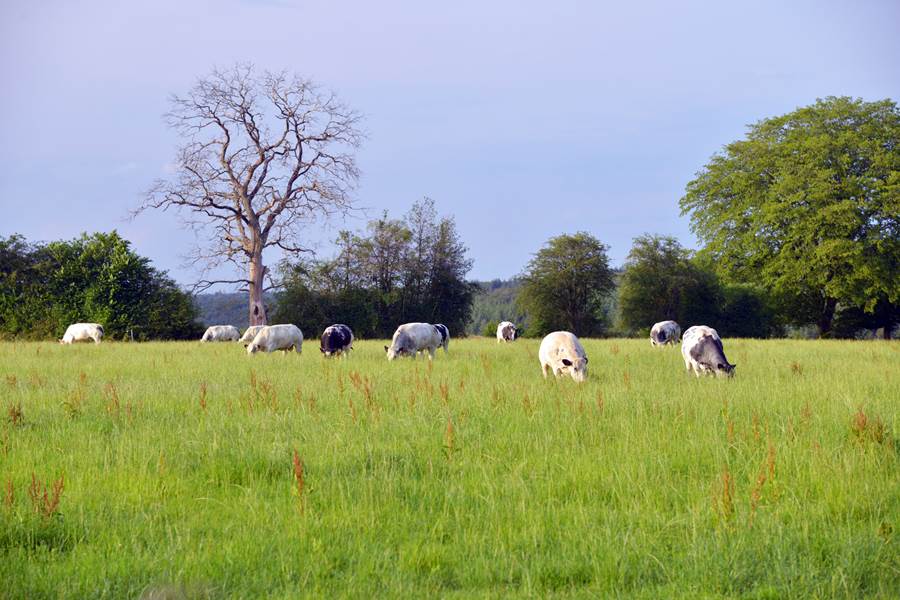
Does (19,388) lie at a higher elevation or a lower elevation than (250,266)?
lower

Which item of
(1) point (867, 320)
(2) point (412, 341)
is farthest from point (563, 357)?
(1) point (867, 320)

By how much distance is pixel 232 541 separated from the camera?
439 cm

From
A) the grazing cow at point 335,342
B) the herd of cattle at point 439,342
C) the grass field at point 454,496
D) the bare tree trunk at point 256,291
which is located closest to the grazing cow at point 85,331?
the herd of cattle at point 439,342

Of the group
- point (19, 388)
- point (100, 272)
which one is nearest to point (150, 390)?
point (19, 388)

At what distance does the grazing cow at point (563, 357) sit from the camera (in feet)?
39.1

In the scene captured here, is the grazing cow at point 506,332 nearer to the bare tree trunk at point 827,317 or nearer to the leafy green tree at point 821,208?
the leafy green tree at point 821,208

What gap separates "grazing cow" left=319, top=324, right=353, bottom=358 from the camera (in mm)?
19188

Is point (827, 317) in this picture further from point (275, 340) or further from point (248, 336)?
point (275, 340)

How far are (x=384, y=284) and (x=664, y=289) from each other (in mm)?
19038

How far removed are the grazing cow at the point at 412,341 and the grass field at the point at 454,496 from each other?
26.9ft

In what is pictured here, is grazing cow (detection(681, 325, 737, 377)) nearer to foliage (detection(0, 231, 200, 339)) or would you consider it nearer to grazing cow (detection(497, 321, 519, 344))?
grazing cow (detection(497, 321, 519, 344))

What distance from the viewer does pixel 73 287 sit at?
32.5 meters

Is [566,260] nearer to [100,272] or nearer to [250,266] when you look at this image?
[250,266]

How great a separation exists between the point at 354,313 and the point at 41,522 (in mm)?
36743
